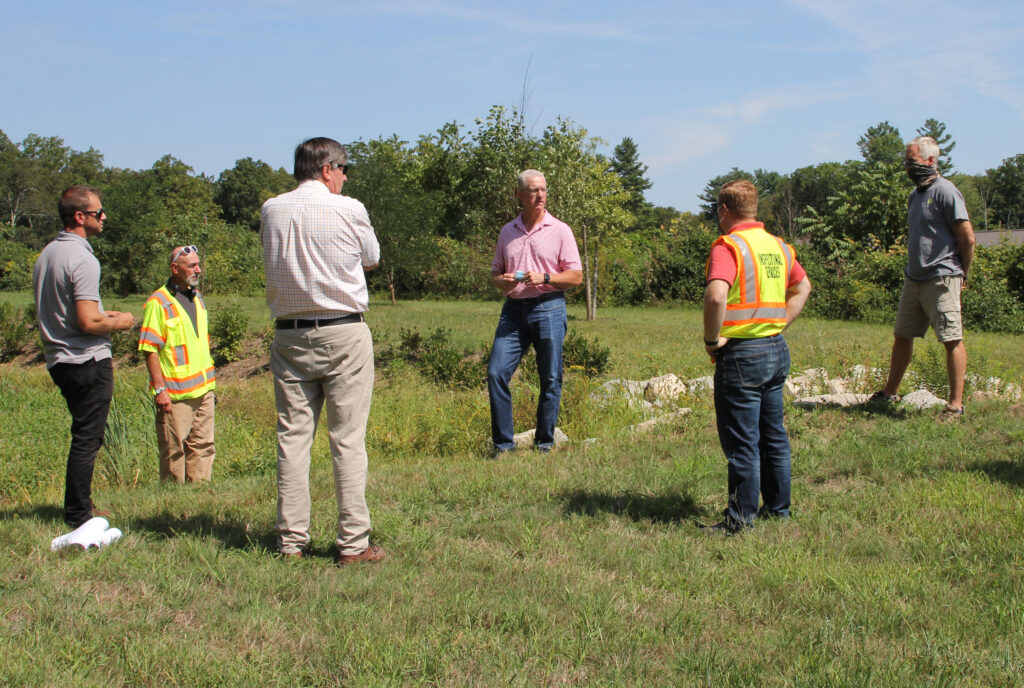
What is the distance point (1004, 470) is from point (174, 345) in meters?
5.60

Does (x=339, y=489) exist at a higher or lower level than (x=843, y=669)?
higher

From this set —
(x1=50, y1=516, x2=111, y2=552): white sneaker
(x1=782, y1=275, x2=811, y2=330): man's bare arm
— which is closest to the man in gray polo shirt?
(x1=50, y1=516, x2=111, y2=552): white sneaker

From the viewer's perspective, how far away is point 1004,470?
4820 millimetres

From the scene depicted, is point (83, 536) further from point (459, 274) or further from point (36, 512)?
point (459, 274)

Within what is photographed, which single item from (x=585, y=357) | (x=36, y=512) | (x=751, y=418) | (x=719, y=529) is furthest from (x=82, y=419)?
(x=585, y=357)

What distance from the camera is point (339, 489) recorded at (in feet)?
12.6

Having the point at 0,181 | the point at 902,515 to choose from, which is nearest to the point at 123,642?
the point at 902,515

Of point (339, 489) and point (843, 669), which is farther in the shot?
point (339, 489)

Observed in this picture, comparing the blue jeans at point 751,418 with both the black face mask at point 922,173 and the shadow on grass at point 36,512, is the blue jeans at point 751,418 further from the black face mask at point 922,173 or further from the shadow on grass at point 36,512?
the shadow on grass at point 36,512

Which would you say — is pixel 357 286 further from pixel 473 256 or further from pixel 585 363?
pixel 473 256

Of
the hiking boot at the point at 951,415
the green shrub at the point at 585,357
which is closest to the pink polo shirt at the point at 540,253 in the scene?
the hiking boot at the point at 951,415

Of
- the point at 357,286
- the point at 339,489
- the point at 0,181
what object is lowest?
the point at 339,489

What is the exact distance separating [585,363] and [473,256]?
69.2 feet

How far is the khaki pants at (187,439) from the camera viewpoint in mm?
5906
